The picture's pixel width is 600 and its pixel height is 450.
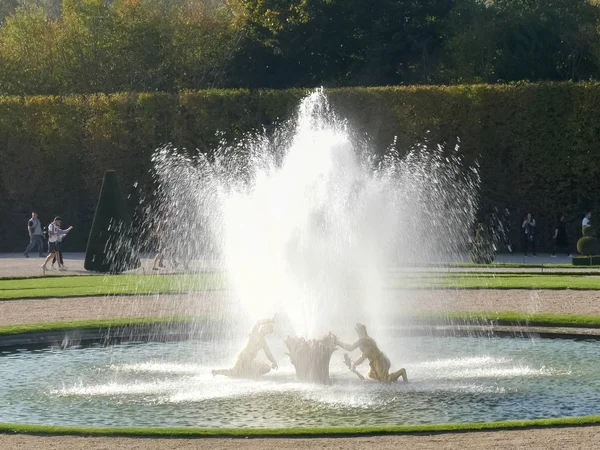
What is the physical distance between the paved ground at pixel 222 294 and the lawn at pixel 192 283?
0.96m

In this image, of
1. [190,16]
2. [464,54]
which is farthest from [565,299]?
[190,16]

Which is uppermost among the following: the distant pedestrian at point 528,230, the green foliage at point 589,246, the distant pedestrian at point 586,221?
the distant pedestrian at point 586,221

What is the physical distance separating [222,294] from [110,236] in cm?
713

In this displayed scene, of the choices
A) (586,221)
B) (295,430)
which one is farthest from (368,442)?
(586,221)

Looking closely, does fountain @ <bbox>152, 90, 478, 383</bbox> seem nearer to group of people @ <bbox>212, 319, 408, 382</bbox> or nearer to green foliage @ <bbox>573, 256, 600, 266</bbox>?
group of people @ <bbox>212, 319, 408, 382</bbox>

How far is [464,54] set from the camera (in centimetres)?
4997

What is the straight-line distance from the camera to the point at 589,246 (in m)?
33.1

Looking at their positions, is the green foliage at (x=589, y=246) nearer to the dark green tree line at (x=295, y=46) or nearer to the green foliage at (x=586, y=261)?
the green foliage at (x=586, y=261)

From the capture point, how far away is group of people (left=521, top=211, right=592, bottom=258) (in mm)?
36812

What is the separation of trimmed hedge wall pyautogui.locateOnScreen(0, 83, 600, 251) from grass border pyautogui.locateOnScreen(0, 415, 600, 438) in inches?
1098

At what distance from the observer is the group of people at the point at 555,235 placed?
1449 inches

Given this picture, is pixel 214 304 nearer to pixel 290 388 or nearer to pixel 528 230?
pixel 290 388

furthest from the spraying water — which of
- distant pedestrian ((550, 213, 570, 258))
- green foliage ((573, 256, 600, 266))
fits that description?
distant pedestrian ((550, 213, 570, 258))

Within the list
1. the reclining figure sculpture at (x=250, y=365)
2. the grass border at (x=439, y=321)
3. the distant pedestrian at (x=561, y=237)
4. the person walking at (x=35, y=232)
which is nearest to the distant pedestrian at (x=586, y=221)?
the distant pedestrian at (x=561, y=237)
